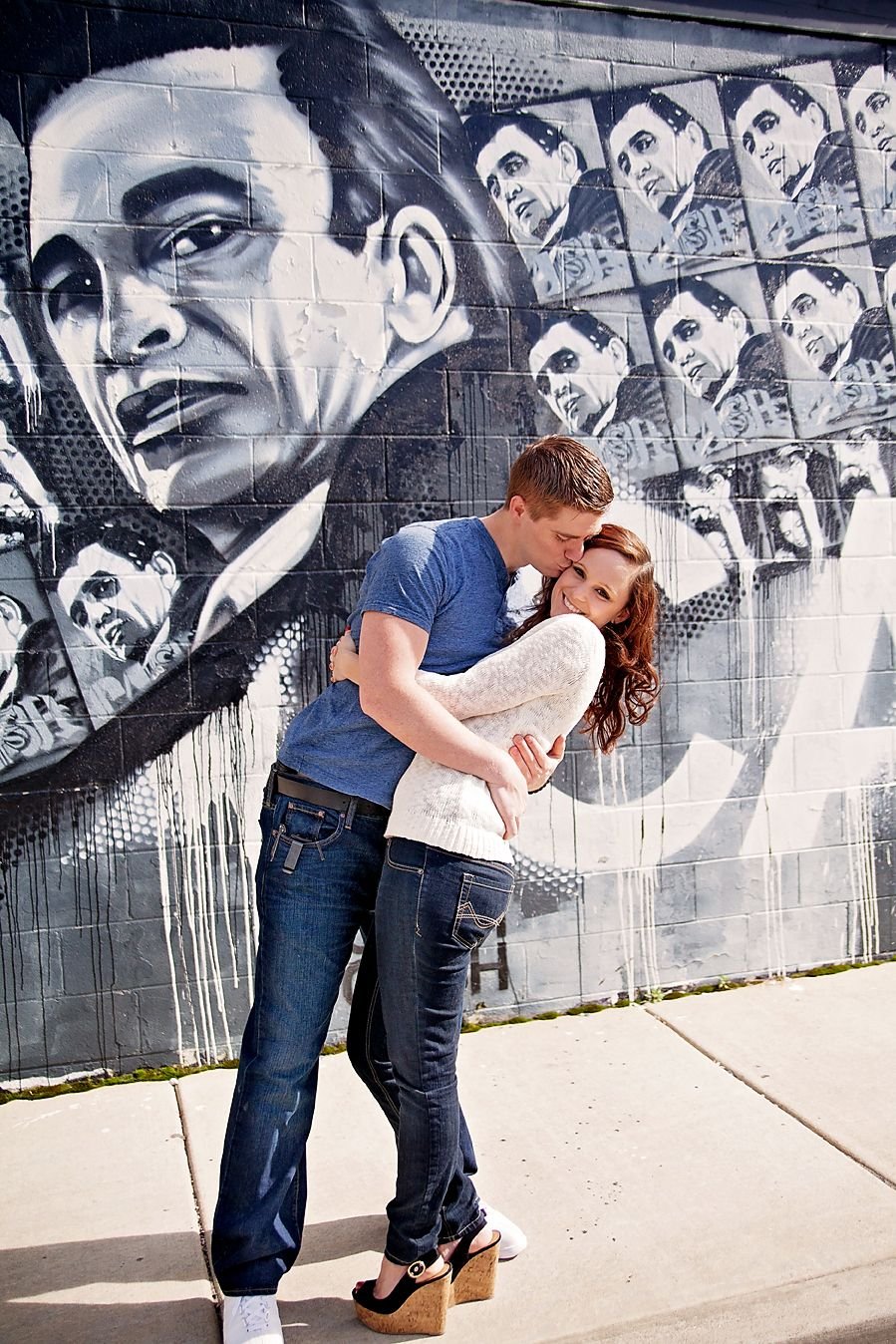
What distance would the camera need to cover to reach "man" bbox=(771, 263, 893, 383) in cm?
432

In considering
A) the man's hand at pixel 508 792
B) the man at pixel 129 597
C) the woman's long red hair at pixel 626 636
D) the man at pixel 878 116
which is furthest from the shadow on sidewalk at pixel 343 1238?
the man at pixel 878 116

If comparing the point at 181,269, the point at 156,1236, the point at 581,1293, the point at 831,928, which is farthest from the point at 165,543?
the point at 831,928

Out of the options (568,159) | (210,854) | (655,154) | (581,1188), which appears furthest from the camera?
(655,154)

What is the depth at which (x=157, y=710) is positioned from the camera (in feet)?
12.1

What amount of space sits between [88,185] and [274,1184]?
2.84 metres

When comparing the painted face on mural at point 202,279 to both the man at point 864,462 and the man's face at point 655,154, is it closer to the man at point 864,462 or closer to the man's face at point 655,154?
the man's face at point 655,154

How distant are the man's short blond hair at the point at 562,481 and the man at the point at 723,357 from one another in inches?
78.3

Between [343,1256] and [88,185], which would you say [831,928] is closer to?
[343,1256]

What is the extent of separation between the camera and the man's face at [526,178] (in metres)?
3.94

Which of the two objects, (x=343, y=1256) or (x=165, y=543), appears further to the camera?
(x=165, y=543)

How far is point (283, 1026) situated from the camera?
2.41 meters

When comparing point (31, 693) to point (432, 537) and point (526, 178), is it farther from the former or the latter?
point (526, 178)

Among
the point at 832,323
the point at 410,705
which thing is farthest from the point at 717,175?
the point at 410,705

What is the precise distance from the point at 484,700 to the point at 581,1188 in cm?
145
